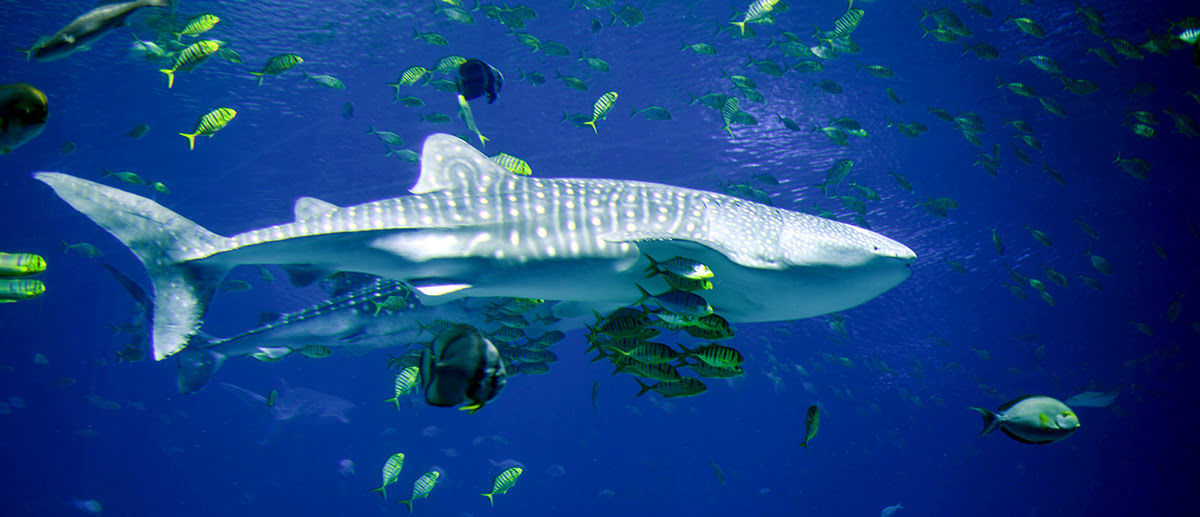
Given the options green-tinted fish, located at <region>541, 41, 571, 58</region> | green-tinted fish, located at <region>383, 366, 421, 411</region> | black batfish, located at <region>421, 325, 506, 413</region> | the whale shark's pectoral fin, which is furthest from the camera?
green-tinted fish, located at <region>541, 41, 571, 58</region>

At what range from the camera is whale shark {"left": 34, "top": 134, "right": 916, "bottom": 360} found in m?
2.92

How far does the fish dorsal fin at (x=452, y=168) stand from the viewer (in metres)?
3.39

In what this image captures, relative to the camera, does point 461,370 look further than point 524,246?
No

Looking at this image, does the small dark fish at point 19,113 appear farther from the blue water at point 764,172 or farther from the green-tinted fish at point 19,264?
the blue water at point 764,172

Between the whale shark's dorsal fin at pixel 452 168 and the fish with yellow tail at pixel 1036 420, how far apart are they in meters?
3.57

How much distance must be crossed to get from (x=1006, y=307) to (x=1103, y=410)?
42.7 ft

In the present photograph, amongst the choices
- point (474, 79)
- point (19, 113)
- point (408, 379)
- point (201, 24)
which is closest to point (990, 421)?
point (408, 379)

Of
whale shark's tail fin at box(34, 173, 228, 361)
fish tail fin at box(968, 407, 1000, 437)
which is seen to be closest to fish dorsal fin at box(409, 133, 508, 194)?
whale shark's tail fin at box(34, 173, 228, 361)

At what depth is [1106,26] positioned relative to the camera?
9.12 meters

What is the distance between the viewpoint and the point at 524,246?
9.91 feet

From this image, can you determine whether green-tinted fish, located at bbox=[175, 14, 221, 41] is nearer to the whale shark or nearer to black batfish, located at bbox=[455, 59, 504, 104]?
black batfish, located at bbox=[455, 59, 504, 104]

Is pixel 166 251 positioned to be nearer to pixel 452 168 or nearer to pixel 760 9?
pixel 452 168

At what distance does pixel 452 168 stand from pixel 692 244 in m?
1.65

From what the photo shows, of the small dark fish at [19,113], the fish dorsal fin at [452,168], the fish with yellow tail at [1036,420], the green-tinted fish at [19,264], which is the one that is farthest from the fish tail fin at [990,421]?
the small dark fish at [19,113]
